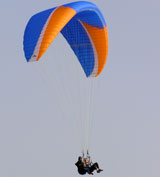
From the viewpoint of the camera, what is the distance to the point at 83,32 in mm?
37906

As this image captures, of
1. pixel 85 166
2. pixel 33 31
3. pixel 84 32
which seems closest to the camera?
pixel 33 31

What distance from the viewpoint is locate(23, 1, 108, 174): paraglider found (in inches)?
1384

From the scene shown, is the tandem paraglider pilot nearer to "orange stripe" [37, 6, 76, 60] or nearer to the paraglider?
the paraglider

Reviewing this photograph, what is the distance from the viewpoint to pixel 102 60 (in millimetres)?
37875

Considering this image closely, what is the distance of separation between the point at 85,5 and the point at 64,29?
2378 mm

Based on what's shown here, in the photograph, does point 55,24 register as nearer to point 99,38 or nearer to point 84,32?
point 84,32

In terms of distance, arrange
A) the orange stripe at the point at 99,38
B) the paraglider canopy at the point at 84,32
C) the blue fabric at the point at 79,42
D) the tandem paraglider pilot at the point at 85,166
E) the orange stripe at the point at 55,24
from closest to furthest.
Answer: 1. the orange stripe at the point at 55,24
2. the paraglider canopy at the point at 84,32
3. the tandem paraglider pilot at the point at 85,166
4. the orange stripe at the point at 99,38
5. the blue fabric at the point at 79,42

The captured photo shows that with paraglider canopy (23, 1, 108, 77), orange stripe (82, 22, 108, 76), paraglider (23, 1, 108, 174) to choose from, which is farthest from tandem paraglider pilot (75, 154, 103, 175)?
orange stripe (82, 22, 108, 76)

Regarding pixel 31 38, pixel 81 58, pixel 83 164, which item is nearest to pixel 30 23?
pixel 31 38

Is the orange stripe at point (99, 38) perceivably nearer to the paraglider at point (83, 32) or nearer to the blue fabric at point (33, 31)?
the paraglider at point (83, 32)

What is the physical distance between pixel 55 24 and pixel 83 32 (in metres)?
3.69

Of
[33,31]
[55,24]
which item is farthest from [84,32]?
[55,24]

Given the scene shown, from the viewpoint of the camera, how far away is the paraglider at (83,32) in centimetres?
3516

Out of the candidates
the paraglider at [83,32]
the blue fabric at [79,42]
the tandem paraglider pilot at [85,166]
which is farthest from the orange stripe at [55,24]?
the tandem paraglider pilot at [85,166]
